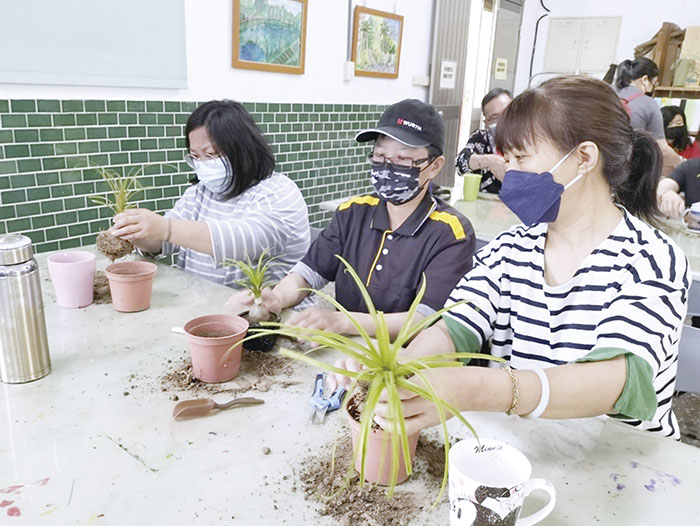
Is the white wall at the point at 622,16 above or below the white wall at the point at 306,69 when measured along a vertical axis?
above

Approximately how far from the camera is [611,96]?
1.17 meters

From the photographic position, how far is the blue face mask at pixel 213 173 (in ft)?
6.62

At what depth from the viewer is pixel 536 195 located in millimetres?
1213

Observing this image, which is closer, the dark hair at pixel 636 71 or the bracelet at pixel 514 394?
the bracelet at pixel 514 394

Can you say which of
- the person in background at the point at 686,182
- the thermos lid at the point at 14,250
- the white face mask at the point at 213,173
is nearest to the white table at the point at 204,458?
the thermos lid at the point at 14,250

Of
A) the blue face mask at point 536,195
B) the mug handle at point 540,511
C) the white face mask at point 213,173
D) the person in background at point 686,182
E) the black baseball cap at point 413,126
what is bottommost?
the mug handle at point 540,511

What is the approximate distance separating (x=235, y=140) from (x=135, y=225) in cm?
49

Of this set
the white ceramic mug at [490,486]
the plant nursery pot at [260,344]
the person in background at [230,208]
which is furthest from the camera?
the person in background at [230,208]

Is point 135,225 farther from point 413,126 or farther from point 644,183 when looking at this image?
point 644,183

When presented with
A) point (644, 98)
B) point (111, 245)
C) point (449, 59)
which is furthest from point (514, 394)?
point (449, 59)

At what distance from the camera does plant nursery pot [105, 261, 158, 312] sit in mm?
1523

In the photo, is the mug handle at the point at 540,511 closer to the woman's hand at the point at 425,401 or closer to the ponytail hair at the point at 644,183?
the woman's hand at the point at 425,401

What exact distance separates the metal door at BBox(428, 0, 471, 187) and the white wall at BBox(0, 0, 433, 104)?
8cm

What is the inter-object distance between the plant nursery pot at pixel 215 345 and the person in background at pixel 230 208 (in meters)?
0.64
